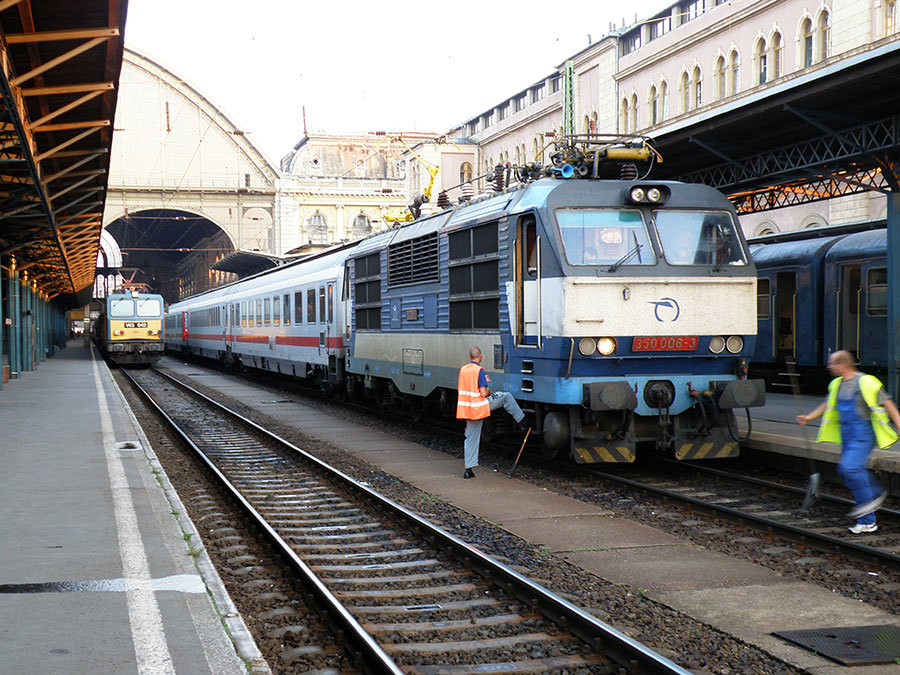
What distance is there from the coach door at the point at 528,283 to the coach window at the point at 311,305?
1181 centimetres

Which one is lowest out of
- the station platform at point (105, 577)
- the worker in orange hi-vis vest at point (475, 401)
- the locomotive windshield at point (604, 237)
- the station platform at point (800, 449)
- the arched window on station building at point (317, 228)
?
the station platform at point (105, 577)

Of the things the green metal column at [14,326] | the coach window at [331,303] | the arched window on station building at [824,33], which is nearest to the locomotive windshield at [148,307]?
the green metal column at [14,326]

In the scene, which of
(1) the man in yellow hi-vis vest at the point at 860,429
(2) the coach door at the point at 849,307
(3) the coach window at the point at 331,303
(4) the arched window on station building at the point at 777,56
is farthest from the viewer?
(4) the arched window on station building at the point at 777,56

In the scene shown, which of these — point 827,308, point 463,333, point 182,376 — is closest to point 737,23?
point 827,308

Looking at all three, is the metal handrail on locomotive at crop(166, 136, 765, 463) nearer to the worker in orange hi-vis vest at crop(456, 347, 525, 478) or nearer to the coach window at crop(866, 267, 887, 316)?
the worker in orange hi-vis vest at crop(456, 347, 525, 478)

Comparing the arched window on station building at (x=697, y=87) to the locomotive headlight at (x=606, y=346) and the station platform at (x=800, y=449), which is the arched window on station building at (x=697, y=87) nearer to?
the station platform at (x=800, y=449)

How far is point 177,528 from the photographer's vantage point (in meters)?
7.96

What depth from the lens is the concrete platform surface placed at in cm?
613

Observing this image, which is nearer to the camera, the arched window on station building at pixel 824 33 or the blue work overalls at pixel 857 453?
the blue work overalls at pixel 857 453

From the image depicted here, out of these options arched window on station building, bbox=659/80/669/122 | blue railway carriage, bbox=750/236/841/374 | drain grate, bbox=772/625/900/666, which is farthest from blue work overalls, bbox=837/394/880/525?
arched window on station building, bbox=659/80/669/122

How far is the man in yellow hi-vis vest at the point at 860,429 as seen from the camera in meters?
8.31

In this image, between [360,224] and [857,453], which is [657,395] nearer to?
[857,453]

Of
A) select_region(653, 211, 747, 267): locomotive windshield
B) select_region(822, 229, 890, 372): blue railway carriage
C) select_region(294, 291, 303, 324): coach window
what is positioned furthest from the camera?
select_region(294, 291, 303, 324): coach window

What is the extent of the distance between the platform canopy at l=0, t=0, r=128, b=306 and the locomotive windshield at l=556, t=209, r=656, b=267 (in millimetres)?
5417
